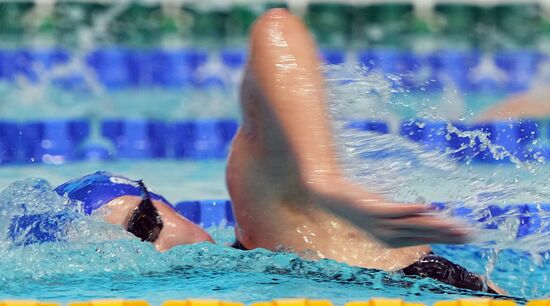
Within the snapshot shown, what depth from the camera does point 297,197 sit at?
1716 millimetres

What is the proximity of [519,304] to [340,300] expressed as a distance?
335mm

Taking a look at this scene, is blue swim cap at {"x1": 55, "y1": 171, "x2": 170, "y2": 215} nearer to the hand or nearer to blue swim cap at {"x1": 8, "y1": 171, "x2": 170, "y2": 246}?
blue swim cap at {"x1": 8, "y1": 171, "x2": 170, "y2": 246}

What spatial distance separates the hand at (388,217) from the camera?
143 centimetres

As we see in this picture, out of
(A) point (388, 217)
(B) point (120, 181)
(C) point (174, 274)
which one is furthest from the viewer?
(B) point (120, 181)

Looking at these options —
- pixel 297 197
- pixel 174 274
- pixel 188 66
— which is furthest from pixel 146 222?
pixel 188 66

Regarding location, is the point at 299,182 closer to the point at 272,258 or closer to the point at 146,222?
the point at 272,258

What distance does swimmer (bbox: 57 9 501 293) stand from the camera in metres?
1.50

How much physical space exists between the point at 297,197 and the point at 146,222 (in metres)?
0.44

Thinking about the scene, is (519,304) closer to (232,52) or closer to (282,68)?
(282,68)

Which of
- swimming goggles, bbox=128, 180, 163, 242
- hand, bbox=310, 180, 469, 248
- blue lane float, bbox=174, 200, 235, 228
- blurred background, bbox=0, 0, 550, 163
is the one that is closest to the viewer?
hand, bbox=310, 180, 469, 248

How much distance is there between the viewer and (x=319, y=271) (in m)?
1.86

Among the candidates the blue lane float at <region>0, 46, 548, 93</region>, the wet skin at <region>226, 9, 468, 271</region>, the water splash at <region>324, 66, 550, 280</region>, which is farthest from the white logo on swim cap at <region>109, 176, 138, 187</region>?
the blue lane float at <region>0, 46, 548, 93</region>

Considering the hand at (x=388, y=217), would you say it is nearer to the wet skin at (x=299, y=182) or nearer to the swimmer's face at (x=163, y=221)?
the wet skin at (x=299, y=182)

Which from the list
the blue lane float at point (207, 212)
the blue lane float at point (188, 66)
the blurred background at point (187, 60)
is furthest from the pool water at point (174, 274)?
the blue lane float at point (188, 66)
